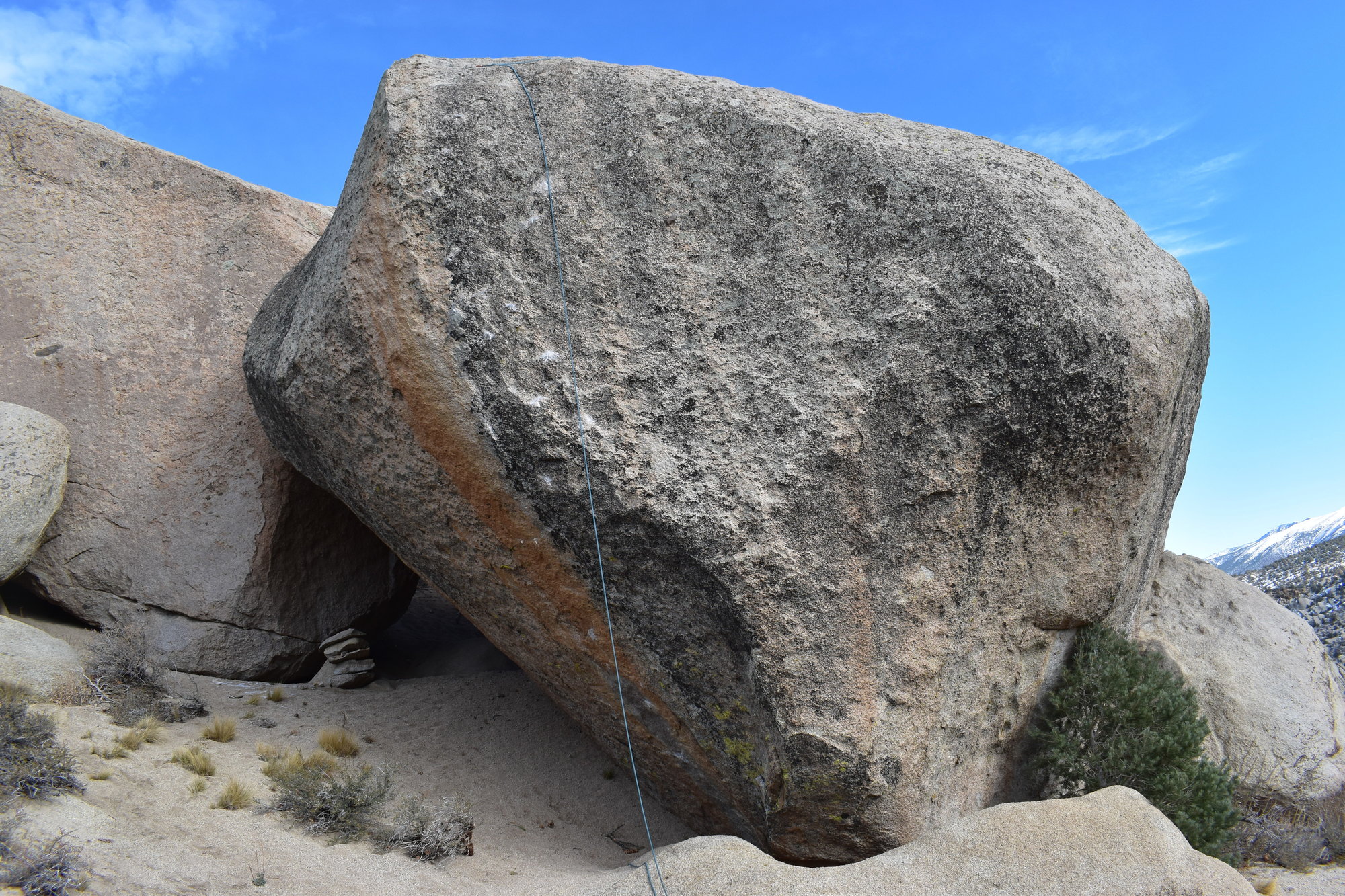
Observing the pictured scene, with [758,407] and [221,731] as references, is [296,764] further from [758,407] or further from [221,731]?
[758,407]

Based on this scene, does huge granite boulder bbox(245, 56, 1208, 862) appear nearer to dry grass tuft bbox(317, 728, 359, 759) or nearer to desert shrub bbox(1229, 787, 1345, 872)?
dry grass tuft bbox(317, 728, 359, 759)

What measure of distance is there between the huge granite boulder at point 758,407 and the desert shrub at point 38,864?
8.28 feet

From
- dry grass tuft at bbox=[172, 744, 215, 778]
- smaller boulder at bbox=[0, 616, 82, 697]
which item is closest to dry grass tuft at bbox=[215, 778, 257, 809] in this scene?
dry grass tuft at bbox=[172, 744, 215, 778]

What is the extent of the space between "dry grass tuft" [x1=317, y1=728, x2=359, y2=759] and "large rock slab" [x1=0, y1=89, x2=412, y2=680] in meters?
1.60

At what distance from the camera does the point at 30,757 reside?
15.4 feet

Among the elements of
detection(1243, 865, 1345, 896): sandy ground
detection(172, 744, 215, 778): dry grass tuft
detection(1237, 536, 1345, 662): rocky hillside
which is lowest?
detection(1243, 865, 1345, 896): sandy ground

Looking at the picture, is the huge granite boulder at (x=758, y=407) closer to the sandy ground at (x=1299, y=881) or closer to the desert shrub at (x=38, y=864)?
the sandy ground at (x=1299, y=881)

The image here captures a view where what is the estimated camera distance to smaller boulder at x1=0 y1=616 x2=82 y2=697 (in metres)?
5.80

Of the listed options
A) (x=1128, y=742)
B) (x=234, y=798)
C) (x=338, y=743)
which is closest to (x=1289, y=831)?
(x=1128, y=742)

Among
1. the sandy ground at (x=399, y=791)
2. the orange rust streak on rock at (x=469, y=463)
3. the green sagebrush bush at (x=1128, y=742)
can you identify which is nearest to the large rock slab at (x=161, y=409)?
the sandy ground at (x=399, y=791)

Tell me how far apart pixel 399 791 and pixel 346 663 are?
7.15 ft

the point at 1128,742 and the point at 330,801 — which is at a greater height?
the point at 1128,742

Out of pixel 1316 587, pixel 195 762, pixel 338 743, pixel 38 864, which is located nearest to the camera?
pixel 38 864

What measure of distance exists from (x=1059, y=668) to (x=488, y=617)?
161 inches
